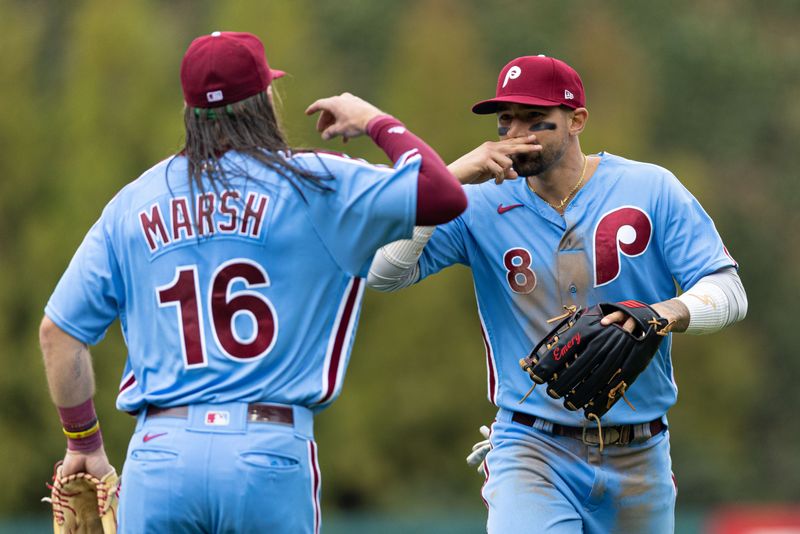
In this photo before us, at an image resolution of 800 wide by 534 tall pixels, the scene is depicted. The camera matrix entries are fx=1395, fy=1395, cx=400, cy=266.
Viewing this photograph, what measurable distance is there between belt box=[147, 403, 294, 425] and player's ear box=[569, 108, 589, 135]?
2.39m

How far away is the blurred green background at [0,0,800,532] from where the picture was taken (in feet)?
88.6

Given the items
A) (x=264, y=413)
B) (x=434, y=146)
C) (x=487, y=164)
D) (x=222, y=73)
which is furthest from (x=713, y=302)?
(x=434, y=146)

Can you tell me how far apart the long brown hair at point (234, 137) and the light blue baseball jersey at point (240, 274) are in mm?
40

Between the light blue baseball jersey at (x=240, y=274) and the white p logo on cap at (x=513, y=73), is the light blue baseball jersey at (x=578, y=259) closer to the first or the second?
the white p logo on cap at (x=513, y=73)

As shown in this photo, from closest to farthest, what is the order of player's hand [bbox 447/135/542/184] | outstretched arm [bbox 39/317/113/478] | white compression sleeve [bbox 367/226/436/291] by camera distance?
outstretched arm [bbox 39/317/113/478], player's hand [bbox 447/135/542/184], white compression sleeve [bbox 367/226/436/291]

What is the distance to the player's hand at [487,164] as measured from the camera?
5980mm

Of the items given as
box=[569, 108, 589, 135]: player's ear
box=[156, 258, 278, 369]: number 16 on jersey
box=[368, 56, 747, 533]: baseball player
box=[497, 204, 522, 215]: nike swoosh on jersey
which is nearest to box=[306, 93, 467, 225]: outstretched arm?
box=[156, 258, 278, 369]: number 16 on jersey

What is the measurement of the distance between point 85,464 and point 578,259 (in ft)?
7.65

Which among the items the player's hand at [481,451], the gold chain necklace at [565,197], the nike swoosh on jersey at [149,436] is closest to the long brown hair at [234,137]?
the nike swoosh on jersey at [149,436]

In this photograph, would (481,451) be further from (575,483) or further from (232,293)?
(232,293)

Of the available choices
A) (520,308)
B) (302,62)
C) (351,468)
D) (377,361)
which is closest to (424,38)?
(302,62)

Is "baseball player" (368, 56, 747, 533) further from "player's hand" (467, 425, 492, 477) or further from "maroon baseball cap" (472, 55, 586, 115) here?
"player's hand" (467, 425, 492, 477)

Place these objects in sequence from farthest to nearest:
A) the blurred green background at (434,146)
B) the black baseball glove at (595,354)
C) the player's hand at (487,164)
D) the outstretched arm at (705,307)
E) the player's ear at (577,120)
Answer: the blurred green background at (434,146)
the player's ear at (577,120)
the player's hand at (487,164)
the outstretched arm at (705,307)
the black baseball glove at (595,354)

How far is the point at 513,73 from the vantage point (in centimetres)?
641
